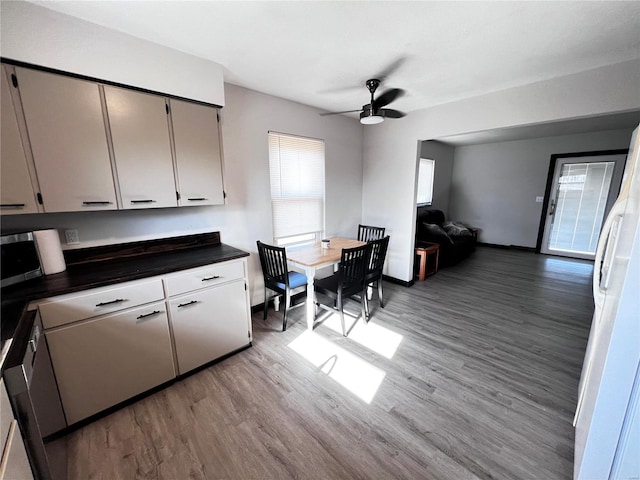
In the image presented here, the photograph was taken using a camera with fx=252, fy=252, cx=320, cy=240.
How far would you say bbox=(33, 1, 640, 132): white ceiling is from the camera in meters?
1.50

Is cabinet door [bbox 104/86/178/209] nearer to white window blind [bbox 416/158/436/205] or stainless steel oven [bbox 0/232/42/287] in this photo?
stainless steel oven [bbox 0/232/42/287]

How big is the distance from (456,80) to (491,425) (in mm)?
Result: 2927

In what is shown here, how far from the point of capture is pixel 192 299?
196 centimetres

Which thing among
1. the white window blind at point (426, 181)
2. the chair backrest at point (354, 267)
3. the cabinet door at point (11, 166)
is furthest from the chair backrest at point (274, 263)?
the white window blind at point (426, 181)

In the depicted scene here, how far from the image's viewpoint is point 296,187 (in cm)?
336

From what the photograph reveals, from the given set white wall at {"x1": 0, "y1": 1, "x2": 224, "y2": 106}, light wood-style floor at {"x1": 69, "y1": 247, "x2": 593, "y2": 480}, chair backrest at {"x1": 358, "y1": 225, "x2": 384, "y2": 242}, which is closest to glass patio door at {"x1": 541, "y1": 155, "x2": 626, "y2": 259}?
light wood-style floor at {"x1": 69, "y1": 247, "x2": 593, "y2": 480}

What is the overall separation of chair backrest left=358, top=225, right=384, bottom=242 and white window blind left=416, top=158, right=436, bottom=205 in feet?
8.28

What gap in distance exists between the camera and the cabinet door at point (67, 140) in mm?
1491

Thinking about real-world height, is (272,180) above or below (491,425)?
→ above

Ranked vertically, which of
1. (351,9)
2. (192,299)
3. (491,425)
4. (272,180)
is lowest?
(491,425)

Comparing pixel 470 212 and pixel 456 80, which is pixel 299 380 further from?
pixel 470 212

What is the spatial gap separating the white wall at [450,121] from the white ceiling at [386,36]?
14 cm

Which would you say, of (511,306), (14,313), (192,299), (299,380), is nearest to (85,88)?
(14,313)

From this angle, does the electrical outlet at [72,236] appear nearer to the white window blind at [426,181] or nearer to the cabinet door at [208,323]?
the cabinet door at [208,323]
